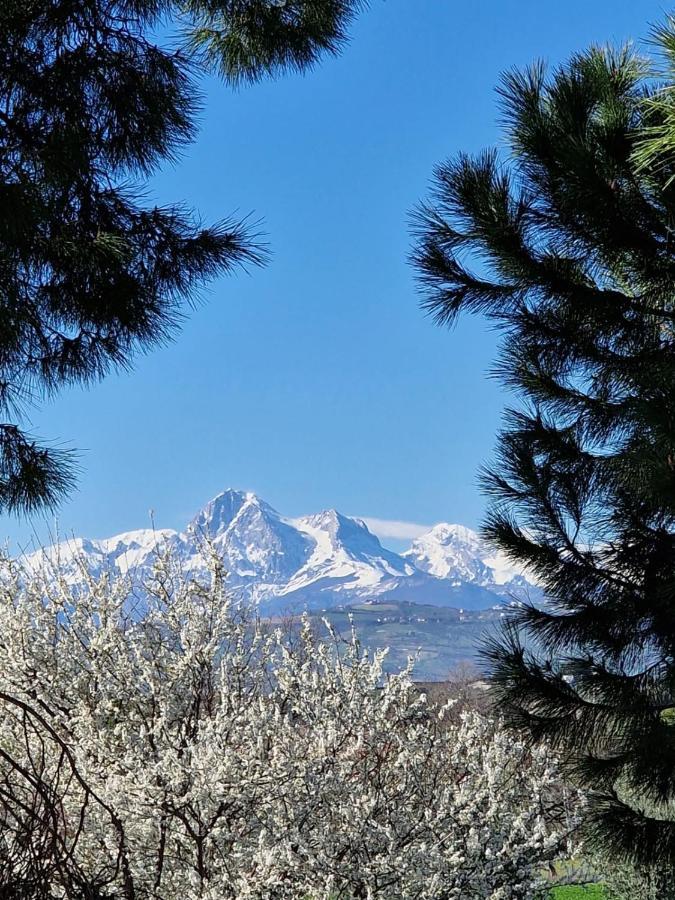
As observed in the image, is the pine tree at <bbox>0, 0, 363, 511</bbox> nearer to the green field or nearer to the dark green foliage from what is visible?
the dark green foliage

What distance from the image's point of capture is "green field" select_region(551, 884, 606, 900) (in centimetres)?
1102

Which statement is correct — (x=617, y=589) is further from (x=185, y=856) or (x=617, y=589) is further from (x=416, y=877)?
(x=185, y=856)

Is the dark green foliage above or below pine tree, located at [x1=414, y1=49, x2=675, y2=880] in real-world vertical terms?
above

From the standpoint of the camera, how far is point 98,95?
412cm

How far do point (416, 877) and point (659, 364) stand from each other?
3122 millimetres

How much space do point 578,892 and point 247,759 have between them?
928 centimetres

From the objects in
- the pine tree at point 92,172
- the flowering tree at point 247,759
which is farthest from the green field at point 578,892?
the pine tree at point 92,172

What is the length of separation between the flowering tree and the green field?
6281 mm

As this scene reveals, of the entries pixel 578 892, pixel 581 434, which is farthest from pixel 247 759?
pixel 578 892

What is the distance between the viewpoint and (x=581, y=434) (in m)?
5.12

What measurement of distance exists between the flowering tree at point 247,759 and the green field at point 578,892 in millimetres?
6281

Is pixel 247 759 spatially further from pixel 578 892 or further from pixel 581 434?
pixel 578 892

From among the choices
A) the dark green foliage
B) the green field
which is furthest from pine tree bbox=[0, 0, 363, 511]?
the green field

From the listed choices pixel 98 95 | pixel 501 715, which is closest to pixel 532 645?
pixel 501 715
